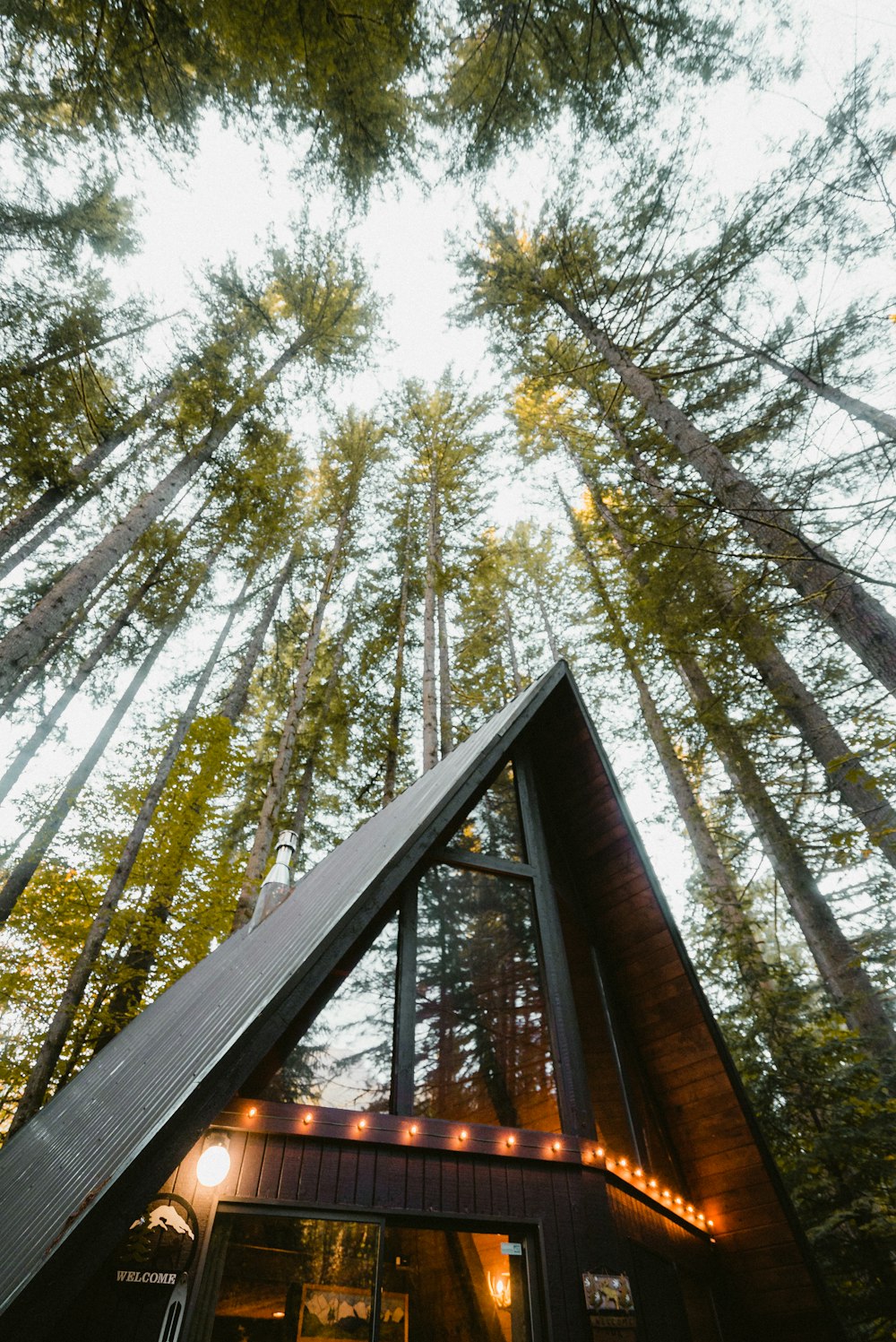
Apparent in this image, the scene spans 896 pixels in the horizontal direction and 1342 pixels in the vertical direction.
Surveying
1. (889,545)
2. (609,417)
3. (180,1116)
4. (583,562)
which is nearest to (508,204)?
(609,417)

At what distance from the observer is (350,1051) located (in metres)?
3.44

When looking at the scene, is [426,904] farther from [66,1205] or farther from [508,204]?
[508,204]

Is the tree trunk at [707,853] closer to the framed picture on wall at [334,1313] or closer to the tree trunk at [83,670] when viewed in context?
the framed picture on wall at [334,1313]

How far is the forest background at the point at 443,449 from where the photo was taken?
5.63 meters

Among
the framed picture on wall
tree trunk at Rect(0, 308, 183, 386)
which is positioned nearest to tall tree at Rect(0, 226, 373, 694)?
tree trunk at Rect(0, 308, 183, 386)

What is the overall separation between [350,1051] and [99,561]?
20.0 feet

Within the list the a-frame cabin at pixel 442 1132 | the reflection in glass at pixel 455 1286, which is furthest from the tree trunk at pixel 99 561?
the reflection in glass at pixel 455 1286

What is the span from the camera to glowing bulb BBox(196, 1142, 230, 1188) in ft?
9.43

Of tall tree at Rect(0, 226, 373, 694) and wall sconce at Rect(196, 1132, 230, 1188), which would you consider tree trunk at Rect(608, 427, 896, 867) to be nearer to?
wall sconce at Rect(196, 1132, 230, 1188)

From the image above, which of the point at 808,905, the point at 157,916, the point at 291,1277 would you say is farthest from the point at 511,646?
the point at 291,1277

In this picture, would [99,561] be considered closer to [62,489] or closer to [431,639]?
[62,489]

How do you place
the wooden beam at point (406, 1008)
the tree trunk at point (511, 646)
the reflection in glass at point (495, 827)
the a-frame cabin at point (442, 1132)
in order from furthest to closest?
the tree trunk at point (511, 646) → the reflection in glass at point (495, 827) → the wooden beam at point (406, 1008) → the a-frame cabin at point (442, 1132)

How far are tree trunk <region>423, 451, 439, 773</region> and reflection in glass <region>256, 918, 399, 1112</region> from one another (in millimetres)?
3888

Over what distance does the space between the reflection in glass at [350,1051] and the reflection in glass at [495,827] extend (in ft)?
3.94
